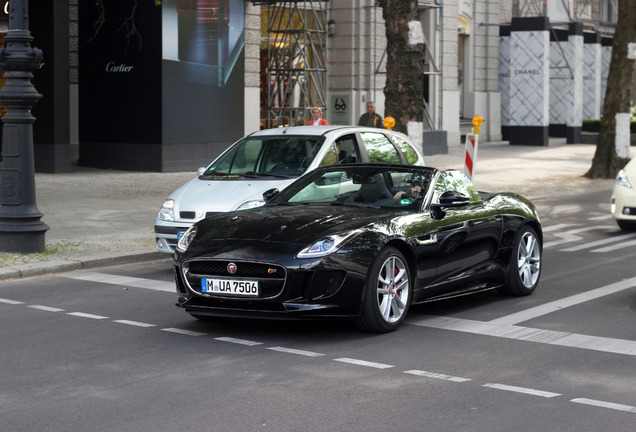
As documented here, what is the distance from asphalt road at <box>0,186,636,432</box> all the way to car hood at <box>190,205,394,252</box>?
757mm

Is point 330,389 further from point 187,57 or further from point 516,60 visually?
point 516,60

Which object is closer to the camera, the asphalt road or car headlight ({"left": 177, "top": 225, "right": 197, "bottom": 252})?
the asphalt road

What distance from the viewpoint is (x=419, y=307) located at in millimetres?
9625

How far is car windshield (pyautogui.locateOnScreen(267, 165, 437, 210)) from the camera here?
918cm

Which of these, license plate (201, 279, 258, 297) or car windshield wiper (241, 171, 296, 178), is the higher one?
car windshield wiper (241, 171, 296, 178)

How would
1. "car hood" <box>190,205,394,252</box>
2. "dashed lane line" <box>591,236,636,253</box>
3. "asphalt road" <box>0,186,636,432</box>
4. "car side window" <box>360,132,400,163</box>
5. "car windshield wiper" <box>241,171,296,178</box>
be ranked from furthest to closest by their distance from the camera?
"car side window" <box>360,132,400,163</box> < "dashed lane line" <box>591,236,636,253</box> < "car windshield wiper" <box>241,171,296,178</box> < "car hood" <box>190,205,394,252</box> < "asphalt road" <box>0,186,636,432</box>

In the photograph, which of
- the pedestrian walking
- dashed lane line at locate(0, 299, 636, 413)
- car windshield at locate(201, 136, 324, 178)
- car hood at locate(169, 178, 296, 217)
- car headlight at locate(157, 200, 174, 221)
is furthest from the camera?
the pedestrian walking

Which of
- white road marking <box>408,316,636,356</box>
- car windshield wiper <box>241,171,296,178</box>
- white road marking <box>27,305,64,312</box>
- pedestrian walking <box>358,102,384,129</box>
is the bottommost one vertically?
white road marking <box>408,316,636,356</box>

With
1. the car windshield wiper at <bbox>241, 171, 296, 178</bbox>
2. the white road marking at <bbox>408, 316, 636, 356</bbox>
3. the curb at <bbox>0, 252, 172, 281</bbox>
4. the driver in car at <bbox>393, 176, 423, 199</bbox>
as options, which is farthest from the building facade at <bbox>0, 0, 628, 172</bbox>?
the white road marking at <bbox>408, 316, 636, 356</bbox>

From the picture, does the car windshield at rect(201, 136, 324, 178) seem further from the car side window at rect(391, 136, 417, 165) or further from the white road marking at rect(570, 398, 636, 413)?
the white road marking at rect(570, 398, 636, 413)

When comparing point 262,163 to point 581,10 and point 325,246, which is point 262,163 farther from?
point 581,10

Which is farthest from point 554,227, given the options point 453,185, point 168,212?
point 453,185

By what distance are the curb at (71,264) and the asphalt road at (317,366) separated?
0.88 meters

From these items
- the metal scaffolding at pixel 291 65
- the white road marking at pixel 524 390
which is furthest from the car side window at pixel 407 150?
the metal scaffolding at pixel 291 65
